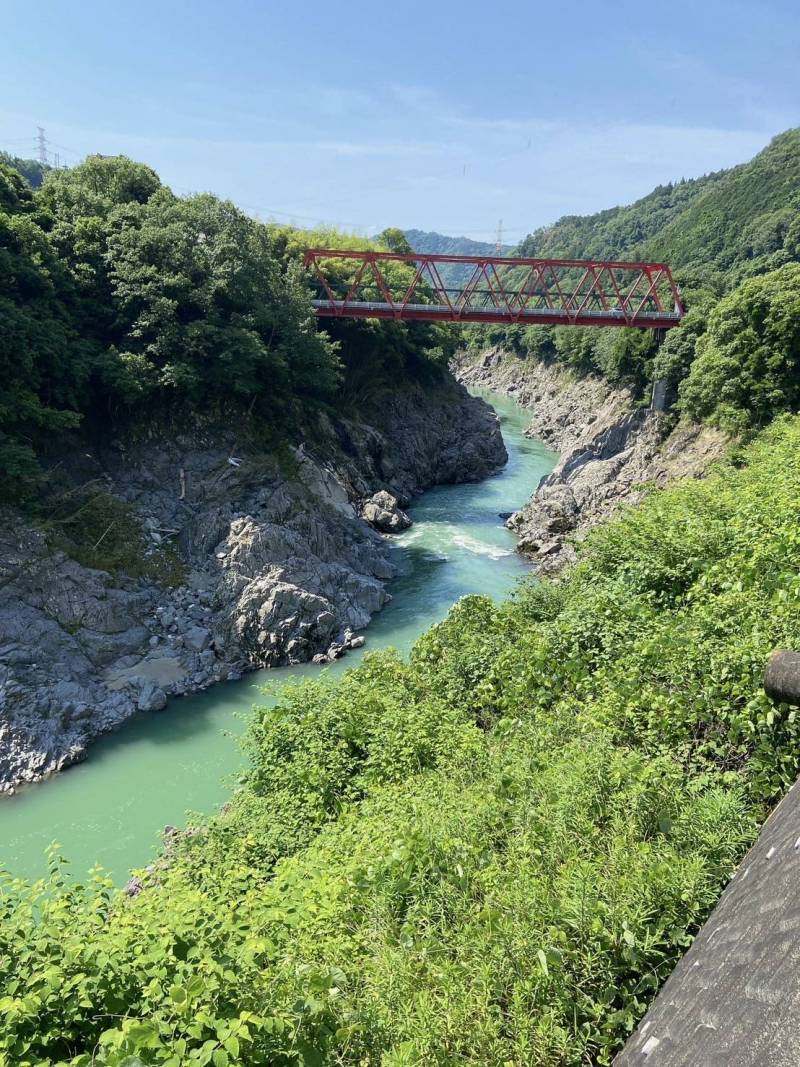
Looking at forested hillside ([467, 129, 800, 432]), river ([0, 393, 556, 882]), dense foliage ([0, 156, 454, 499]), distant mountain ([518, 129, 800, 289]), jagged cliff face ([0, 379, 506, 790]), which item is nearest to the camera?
river ([0, 393, 556, 882])

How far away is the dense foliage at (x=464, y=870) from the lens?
3.92m

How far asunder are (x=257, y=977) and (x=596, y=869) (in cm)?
262

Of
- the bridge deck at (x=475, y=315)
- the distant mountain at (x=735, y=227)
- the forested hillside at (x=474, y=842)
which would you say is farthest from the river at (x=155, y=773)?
the distant mountain at (x=735, y=227)

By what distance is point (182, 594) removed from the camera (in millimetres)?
18312

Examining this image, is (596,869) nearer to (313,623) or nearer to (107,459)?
(313,623)

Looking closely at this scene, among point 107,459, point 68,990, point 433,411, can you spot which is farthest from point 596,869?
point 433,411

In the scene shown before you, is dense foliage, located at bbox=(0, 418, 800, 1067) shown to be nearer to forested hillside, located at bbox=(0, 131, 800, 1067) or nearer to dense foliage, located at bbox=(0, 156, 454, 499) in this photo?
forested hillside, located at bbox=(0, 131, 800, 1067)

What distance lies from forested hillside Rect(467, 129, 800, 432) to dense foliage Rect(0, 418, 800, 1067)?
16.0 metres

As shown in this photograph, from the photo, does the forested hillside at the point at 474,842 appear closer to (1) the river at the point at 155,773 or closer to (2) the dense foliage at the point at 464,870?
(2) the dense foliage at the point at 464,870

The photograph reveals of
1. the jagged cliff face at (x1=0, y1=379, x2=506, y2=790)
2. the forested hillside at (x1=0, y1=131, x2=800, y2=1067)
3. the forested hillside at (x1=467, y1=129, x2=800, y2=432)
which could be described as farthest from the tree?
the jagged cliff face at (x1=0, y1=379, x2=506, y2=790)

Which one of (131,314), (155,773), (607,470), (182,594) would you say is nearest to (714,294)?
(607,470)

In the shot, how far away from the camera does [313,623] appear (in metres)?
17.8

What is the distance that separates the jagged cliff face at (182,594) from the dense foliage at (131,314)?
69.1 inches

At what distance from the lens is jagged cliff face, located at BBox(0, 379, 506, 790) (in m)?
14.5
